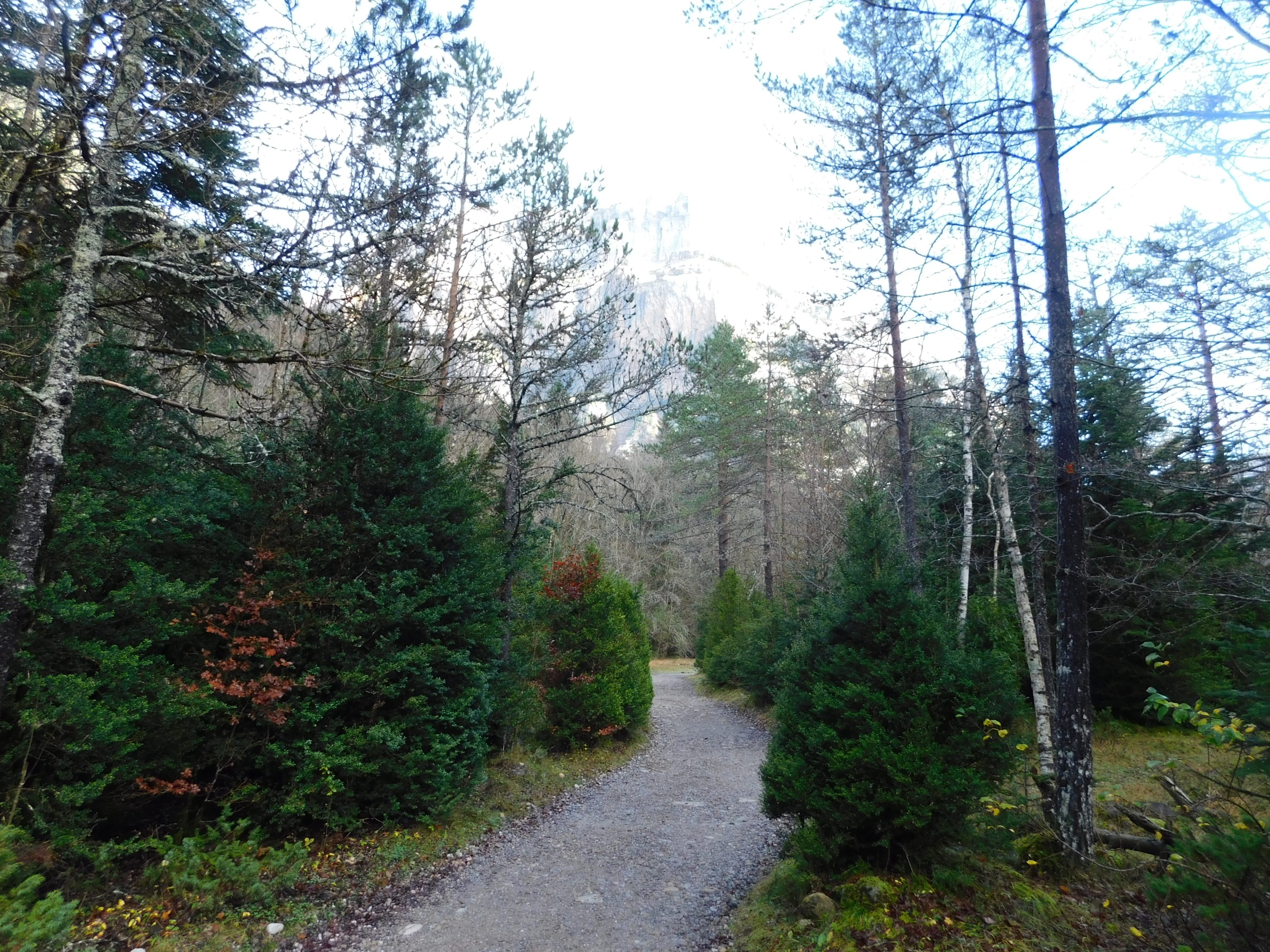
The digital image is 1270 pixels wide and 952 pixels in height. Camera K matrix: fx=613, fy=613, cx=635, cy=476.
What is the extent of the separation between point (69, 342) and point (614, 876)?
6.21 m

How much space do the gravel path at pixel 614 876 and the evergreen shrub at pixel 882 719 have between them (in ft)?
4.29

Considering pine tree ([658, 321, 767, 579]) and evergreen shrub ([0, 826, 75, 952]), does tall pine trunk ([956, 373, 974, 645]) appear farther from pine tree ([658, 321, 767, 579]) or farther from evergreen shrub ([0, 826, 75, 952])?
pine tree ([658, 321, 767, 579])

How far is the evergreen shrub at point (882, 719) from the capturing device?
4.11 metres

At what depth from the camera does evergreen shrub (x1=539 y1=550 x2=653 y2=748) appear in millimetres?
10055

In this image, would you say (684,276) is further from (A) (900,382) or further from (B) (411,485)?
(B) (411,485)

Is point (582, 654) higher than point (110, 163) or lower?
lower

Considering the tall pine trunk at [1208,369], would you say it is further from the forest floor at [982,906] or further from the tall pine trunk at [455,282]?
the tall pine trunk at [455,282]

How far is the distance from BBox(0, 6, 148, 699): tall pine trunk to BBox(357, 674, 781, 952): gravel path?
11.0 ft

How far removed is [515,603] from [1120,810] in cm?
678

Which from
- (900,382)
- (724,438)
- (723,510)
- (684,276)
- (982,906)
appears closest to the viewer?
(982,906)

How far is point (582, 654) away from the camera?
10.3 m

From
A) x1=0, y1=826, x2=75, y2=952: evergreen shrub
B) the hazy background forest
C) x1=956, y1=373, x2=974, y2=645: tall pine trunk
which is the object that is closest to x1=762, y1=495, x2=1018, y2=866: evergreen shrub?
the hazy background forest

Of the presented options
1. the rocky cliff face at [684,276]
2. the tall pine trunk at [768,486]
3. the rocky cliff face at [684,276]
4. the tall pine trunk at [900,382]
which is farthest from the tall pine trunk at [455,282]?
the rocky cliff face at [684,276]

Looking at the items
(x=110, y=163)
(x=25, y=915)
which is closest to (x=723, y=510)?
(x=110, y=163)
